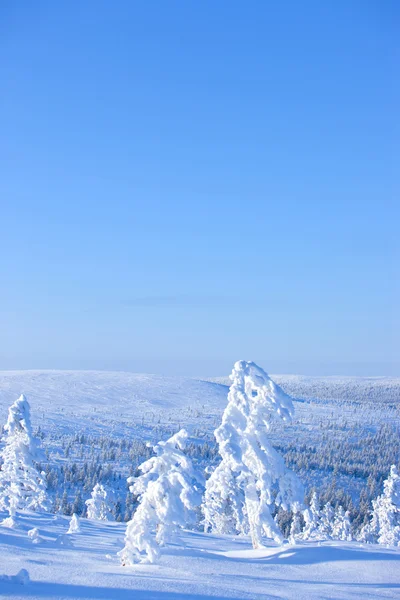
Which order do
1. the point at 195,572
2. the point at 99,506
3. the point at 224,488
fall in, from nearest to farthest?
the point at 195,572
the point at 224,488
the point at 99,506

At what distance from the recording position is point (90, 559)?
19.5 m

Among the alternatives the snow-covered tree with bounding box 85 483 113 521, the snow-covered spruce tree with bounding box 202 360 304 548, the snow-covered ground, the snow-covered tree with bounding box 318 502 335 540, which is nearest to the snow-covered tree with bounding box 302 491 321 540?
the snow-covered tree with bounding box 318 502 335 540

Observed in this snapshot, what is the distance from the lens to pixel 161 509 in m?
18.3

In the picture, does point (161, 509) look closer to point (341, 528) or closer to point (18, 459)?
point (18, 459)

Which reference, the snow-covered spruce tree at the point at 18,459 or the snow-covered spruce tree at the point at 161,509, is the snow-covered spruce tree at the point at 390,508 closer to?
the snow-covered spruce tree at the point at 18,459

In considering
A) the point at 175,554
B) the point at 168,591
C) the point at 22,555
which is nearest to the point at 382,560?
the point at 175,554

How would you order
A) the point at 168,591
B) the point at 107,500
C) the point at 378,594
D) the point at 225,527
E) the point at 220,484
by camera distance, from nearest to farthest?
the point at 168,591
the point at 378,594
the point at 220,484
the point at 225,527
the point at 107,500

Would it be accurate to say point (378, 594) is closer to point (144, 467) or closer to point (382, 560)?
point (382, 560)

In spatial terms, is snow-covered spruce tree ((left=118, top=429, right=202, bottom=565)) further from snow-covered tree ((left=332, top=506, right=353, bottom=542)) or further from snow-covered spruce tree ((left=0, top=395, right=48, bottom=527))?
snow-covered tree ((left=332, top=506, right=353, bottom=542))

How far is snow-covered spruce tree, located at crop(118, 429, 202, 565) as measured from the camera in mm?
18188

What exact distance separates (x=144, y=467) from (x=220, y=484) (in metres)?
8.52

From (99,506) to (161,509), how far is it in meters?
44.5

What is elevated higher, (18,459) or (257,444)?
(257,444)

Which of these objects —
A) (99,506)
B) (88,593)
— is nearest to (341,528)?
(99,506)
